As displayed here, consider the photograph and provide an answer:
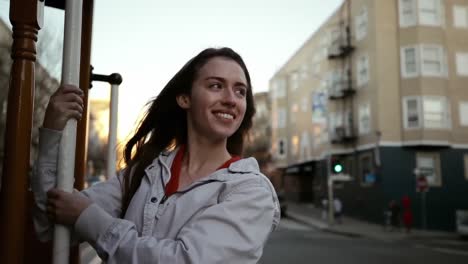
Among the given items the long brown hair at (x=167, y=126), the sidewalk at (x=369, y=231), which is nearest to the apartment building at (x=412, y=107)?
the sidewalk at (x=369, y=231)

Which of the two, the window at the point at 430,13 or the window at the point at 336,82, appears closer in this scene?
the window at the point at 430,13

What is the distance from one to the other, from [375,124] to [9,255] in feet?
84.7

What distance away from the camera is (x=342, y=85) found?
29.7m

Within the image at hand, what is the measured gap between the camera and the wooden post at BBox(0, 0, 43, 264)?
5.69ft

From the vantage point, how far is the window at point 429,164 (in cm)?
2512

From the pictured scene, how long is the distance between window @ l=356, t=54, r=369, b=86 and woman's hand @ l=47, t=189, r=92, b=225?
2692 centimetres

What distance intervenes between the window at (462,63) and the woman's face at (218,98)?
26.8 meters

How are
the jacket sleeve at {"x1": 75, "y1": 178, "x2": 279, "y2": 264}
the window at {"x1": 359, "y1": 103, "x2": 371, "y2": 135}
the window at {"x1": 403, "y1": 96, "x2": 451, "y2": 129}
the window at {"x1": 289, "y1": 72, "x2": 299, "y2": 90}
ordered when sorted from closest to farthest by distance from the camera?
1. the jacket sleeve at {"x1": 75, "y1": 178, "x2": 279, "y2": 264}
2. the window at {"x1": 403, "y1": 96, "x2": 451, "y2": 129}
3. the window at {"x1": 359, "y1": 103, "x2": 371, "y2": 135}
4. the window at {"x1": 289, "y1": 72, "x2": 299, "y2": 90}

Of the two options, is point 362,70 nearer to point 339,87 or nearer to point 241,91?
point 339,87

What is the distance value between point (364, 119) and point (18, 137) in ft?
89.5

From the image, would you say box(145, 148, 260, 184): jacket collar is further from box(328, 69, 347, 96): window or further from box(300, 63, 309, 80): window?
box(300, 63, 309, 80): window

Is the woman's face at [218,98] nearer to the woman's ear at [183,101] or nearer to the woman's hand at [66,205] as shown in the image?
the woman's ear at [183,101]

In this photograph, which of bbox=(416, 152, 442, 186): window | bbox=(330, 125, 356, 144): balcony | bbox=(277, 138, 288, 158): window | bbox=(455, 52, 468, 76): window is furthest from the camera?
bbox=(277, 138, 288, 158): window

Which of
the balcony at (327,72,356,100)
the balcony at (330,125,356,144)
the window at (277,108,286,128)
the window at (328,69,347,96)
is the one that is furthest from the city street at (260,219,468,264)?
the window at (277,108,286,128)
